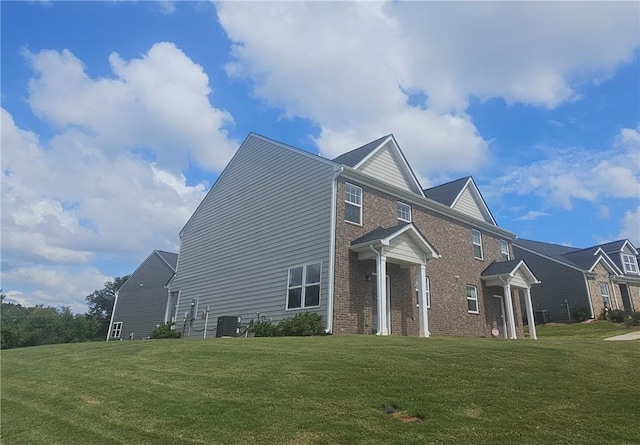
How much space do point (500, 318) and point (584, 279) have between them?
12.7 meters

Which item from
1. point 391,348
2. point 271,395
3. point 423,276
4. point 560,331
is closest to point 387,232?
point 423,276

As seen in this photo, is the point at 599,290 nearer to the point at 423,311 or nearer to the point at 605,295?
the point at 605,295

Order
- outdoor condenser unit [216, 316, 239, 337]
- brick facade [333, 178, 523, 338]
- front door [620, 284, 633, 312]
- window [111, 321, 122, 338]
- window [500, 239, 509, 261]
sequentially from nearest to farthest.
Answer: brick facade [333, 178, 523, 338] → outdoor condenser unit [216, 316, 239, 337] → window [500, 239, 509, 261] → front door [620, 284, 633, 312] → window [111, 321, 122, 338]

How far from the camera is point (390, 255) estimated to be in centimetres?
1491

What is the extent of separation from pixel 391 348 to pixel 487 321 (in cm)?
1402

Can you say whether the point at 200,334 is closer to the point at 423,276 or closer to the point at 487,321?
the point at 423,276

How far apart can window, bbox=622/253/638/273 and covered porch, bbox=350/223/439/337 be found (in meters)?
A: 28.4

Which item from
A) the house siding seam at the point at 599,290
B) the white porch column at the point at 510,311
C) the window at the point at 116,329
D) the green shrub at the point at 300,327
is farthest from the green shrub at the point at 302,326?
the window at the point at 116,329

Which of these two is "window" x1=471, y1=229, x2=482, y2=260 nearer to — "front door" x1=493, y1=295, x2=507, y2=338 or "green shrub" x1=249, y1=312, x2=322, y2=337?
"front door" x1=493, y1=295, x2=507, y2=338

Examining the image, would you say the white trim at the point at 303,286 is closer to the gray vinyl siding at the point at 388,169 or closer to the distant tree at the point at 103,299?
the gray vinyl siding at the point at 388,169

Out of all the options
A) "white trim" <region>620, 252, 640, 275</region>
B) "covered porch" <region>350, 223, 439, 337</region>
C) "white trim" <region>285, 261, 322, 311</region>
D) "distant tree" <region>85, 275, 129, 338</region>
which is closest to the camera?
"covered porch" <region>350, 223, 439, 337</region>

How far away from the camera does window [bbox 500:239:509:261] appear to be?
79.1ft

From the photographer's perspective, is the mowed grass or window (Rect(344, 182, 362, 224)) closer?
the mowed grass

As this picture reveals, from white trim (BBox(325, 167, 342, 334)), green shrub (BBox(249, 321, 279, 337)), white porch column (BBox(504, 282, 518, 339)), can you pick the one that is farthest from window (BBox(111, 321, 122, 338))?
white porch column (BBox(504, 282, 518, 339))
